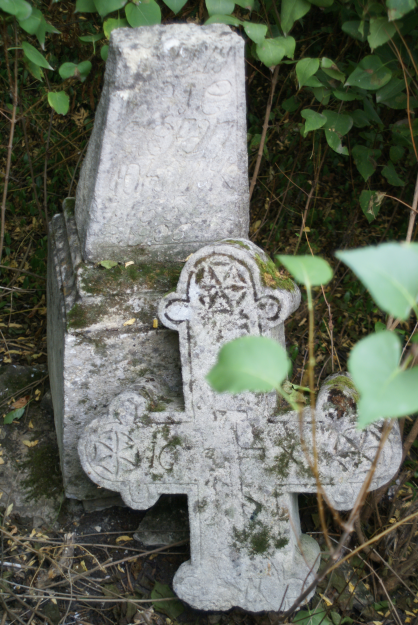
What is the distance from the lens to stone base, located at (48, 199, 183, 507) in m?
2.10

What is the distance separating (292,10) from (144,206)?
1014 mm

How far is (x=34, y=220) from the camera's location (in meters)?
3.79

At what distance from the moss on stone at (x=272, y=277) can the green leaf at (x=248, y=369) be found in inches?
46.2

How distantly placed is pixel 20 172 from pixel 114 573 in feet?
9.77

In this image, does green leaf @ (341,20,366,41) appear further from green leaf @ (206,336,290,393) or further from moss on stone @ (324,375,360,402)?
green leaf @ (206,336,290,393)

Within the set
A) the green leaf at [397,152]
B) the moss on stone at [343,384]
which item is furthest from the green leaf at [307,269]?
the green leaf at [397,152]

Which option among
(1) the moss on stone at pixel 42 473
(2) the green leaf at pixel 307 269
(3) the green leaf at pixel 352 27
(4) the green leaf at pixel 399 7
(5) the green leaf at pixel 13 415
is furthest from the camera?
(5) the green leaf at pixel 13 415

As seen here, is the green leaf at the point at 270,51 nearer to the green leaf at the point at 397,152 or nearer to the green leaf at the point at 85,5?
the green leaf at the point at 85,5

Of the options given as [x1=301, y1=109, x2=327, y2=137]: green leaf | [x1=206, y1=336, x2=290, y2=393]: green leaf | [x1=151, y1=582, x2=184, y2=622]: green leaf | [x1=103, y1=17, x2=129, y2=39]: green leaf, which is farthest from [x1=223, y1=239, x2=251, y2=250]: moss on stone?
[x1=151, y1=582, x2=184, y2=622]: green leaf

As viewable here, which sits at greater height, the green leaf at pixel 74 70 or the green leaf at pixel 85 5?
the green leaf at pixel 85 5

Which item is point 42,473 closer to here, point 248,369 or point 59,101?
point 59,101

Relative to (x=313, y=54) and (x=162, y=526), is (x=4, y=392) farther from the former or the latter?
(x=313, y=54)

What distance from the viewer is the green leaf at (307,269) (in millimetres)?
801

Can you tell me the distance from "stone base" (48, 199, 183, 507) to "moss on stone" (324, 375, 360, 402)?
1.93ft
